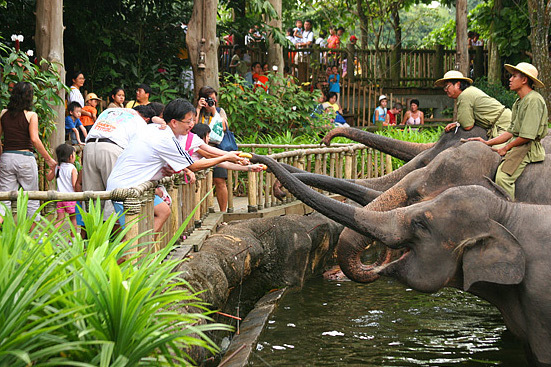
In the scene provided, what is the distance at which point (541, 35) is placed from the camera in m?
20.2

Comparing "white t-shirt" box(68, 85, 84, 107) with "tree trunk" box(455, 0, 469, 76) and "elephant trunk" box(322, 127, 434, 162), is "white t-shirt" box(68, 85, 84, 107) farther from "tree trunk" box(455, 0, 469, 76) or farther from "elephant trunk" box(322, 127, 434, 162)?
"tree trunk" box(455, 0, 469, 76)

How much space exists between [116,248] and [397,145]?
532 centimetres

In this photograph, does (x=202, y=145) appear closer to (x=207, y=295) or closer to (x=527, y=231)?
(x=207, y=295)

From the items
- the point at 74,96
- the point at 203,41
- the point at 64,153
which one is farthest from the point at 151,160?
the point at 203,41

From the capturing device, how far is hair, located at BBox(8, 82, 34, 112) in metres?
7.73

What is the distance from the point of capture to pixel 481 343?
7.54 m

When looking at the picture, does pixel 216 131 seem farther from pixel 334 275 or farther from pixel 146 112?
pixel 334 275

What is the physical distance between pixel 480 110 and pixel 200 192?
320 centimetres

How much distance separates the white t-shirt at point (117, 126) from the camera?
779 centimetres

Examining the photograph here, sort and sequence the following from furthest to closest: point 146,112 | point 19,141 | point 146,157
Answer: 1. point 146,112
2. point 19,141
3. point 146,157

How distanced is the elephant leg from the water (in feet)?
4.44

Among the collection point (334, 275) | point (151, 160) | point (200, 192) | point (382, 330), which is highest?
point (151, 160)

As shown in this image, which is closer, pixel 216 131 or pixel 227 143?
pixel 216 131

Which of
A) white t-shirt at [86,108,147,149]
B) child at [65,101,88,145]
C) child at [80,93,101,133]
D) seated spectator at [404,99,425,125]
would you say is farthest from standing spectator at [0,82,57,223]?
Result: seated spectator at [404,99,425,125]
